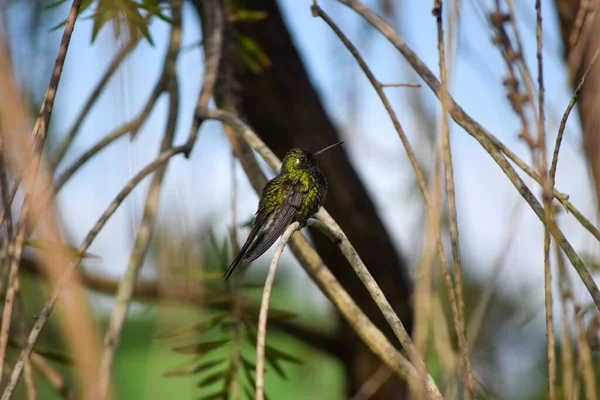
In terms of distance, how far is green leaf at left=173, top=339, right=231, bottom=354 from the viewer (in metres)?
1.37

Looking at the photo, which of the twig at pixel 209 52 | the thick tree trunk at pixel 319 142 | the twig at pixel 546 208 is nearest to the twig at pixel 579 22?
the twig at pixel 546 208

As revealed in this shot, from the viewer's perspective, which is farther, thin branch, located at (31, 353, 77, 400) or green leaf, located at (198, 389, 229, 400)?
green leaf, located at (198, 389, 229, 400)

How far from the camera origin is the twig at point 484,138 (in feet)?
2.73

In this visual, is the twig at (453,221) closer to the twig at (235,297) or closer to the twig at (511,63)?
the twig at (511,63)

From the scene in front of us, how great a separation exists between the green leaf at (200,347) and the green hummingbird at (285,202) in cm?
23

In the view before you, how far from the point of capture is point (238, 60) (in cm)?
199

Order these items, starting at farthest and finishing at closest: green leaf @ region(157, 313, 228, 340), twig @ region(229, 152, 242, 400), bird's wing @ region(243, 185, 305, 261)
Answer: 1. twig @ region(229, 152, 242, 400)
2. green leaf @ region(157, 313, 228, 340)
3. bird's wing @ region(243, 185, 305, 261)

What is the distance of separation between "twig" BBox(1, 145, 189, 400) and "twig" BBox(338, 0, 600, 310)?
0.50m

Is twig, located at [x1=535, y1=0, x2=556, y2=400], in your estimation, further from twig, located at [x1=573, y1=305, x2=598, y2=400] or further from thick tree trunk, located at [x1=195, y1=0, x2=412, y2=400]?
thick tree trunk, located at [x1=195, y1=0, x2=412, y2=400]

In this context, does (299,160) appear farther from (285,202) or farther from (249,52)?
(249,52)

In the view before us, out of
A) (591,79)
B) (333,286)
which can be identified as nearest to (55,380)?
(333,286)

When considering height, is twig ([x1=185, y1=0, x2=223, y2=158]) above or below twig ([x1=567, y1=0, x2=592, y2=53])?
above

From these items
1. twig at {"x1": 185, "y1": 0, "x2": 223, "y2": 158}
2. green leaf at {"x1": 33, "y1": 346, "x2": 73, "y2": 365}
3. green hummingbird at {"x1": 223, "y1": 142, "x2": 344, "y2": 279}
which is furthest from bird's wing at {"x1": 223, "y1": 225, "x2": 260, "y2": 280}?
green leaf at {"x1": 33, "y1": 346, "x2": 73, "y2": 365}

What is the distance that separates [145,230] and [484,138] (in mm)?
787
